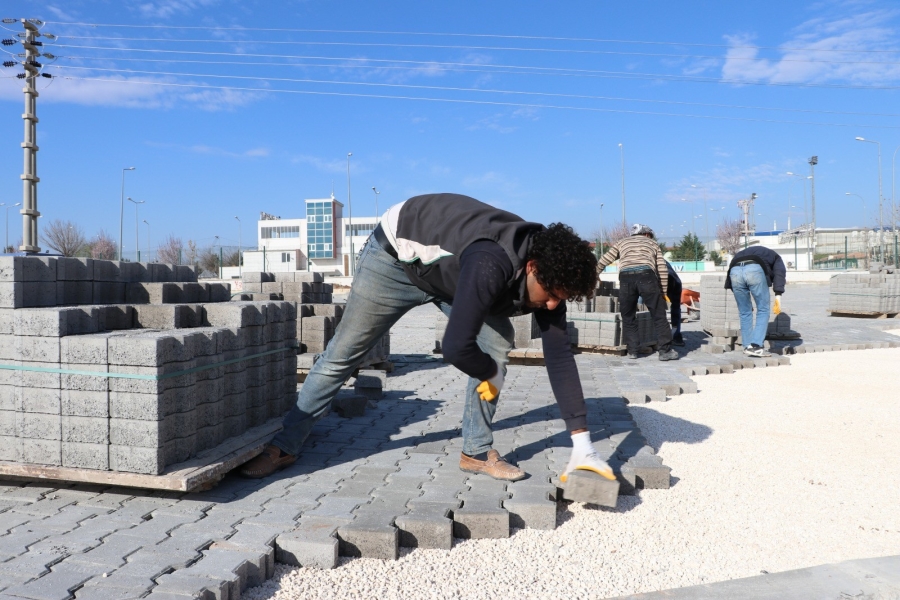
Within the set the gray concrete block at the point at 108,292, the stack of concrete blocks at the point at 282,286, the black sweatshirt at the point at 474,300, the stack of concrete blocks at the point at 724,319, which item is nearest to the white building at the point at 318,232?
the stack of concrete blocks at the point at 724,319

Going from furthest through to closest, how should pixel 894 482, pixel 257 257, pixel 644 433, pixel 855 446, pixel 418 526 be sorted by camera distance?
pixel 257 257, pixel 644 433, pixel 855 446, pixel 894 482, pixel 418 526

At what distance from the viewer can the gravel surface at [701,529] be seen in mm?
2867

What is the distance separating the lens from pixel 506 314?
363 centimetres

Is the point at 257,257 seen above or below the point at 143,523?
above

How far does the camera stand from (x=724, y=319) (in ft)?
37.6

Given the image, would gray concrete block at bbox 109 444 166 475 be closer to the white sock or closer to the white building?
the white sock

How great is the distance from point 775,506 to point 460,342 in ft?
7.14

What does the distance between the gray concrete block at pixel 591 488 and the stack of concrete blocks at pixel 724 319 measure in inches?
304

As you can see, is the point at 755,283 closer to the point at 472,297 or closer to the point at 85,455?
the point at 472,297

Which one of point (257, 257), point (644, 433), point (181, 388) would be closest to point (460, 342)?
point (181, 388)

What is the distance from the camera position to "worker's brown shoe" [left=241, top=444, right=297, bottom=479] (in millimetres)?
3893

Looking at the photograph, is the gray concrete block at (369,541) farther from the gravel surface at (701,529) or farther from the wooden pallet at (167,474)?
the wooden pallet at (167,474)

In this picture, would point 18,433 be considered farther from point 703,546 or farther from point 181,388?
point 703,546

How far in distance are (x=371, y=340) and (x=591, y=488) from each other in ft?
4.76
